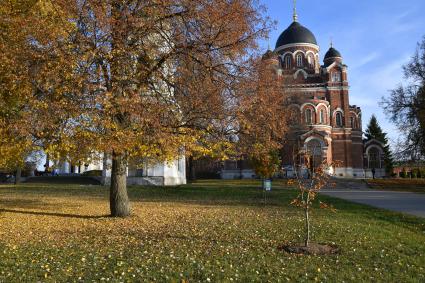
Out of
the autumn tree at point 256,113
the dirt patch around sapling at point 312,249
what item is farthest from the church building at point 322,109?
the dirt patch around sapling at point 312,249

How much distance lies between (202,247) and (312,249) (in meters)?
2.28

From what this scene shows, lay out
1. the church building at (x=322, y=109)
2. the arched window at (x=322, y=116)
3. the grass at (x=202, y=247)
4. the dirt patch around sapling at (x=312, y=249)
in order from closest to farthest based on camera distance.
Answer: the grass at (x=202, y=247) < the dirt patch around sapling at (x=312, y=249) < the church building at (x=322, y=109) < the arched window at (x=322, y=116)

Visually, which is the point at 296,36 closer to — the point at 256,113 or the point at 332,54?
the point at 332,54

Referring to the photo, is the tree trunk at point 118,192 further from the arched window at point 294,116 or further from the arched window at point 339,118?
the arched window at point 339,118

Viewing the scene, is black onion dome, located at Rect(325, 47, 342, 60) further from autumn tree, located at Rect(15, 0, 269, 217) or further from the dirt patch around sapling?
the dirt patch around sapling

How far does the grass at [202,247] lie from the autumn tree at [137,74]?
2.29 metres

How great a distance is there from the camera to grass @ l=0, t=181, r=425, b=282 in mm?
6586

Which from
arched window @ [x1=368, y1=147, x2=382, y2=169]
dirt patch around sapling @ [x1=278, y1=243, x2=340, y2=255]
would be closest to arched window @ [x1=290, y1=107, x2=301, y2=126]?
arched window @ [x1=368, y1=147, x2=382, y2=169]

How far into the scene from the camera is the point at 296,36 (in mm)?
60656

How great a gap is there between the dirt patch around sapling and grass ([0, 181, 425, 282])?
0.26 metres

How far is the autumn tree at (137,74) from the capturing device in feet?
34.9

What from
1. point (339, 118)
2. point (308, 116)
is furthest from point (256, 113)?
point (339, 118)

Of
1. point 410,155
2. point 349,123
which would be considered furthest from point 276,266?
point 349,123

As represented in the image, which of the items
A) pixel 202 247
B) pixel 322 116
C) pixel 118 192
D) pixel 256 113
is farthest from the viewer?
pixel 322 116
